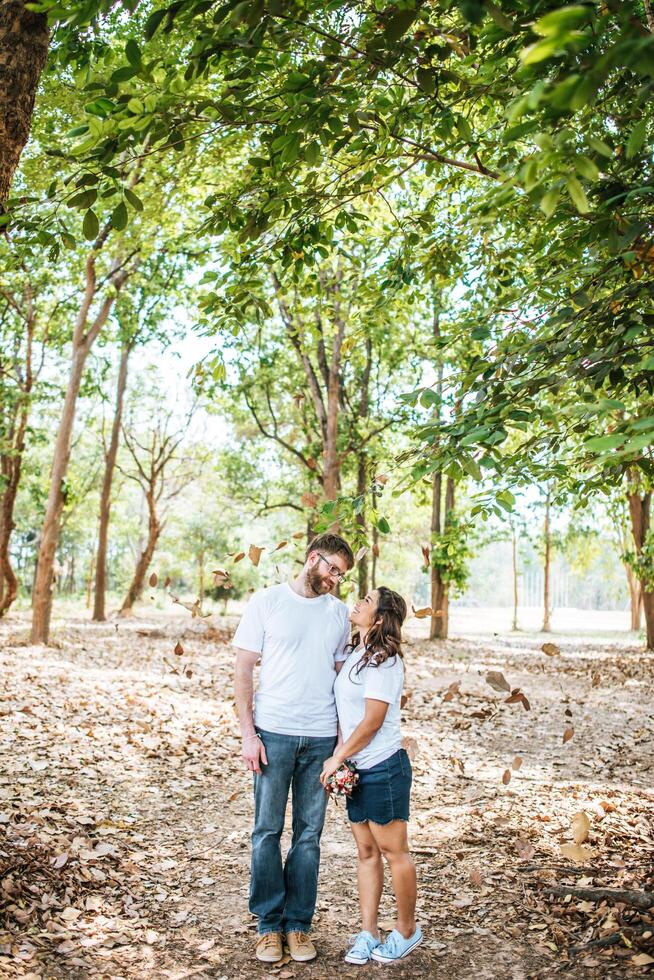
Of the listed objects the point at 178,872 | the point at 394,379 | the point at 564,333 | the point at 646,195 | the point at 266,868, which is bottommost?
the point at 178,872

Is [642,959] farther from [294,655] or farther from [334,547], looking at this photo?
[334,547]

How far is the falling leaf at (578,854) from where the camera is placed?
4.89 meters

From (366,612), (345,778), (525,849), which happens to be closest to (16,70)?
(366,612)

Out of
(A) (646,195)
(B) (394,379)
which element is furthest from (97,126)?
(B) (394,379)

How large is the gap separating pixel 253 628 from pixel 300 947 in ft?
5.55

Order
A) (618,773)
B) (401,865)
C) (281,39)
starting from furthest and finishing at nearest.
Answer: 1. (618,773)
2. (401,865)
3. (281,39)

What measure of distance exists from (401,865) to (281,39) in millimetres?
3861

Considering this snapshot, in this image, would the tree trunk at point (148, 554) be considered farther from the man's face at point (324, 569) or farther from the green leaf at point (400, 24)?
the green leaf at point (400, 24)

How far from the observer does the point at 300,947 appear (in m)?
3.88

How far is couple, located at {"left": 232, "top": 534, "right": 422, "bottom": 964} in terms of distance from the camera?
3742 mm

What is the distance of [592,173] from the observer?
66.7 inches

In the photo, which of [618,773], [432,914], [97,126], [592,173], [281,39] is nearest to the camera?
[592,173]

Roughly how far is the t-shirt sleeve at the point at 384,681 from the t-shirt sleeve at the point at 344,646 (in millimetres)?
291

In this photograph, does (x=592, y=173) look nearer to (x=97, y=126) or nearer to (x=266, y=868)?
(x=97, y=126)
